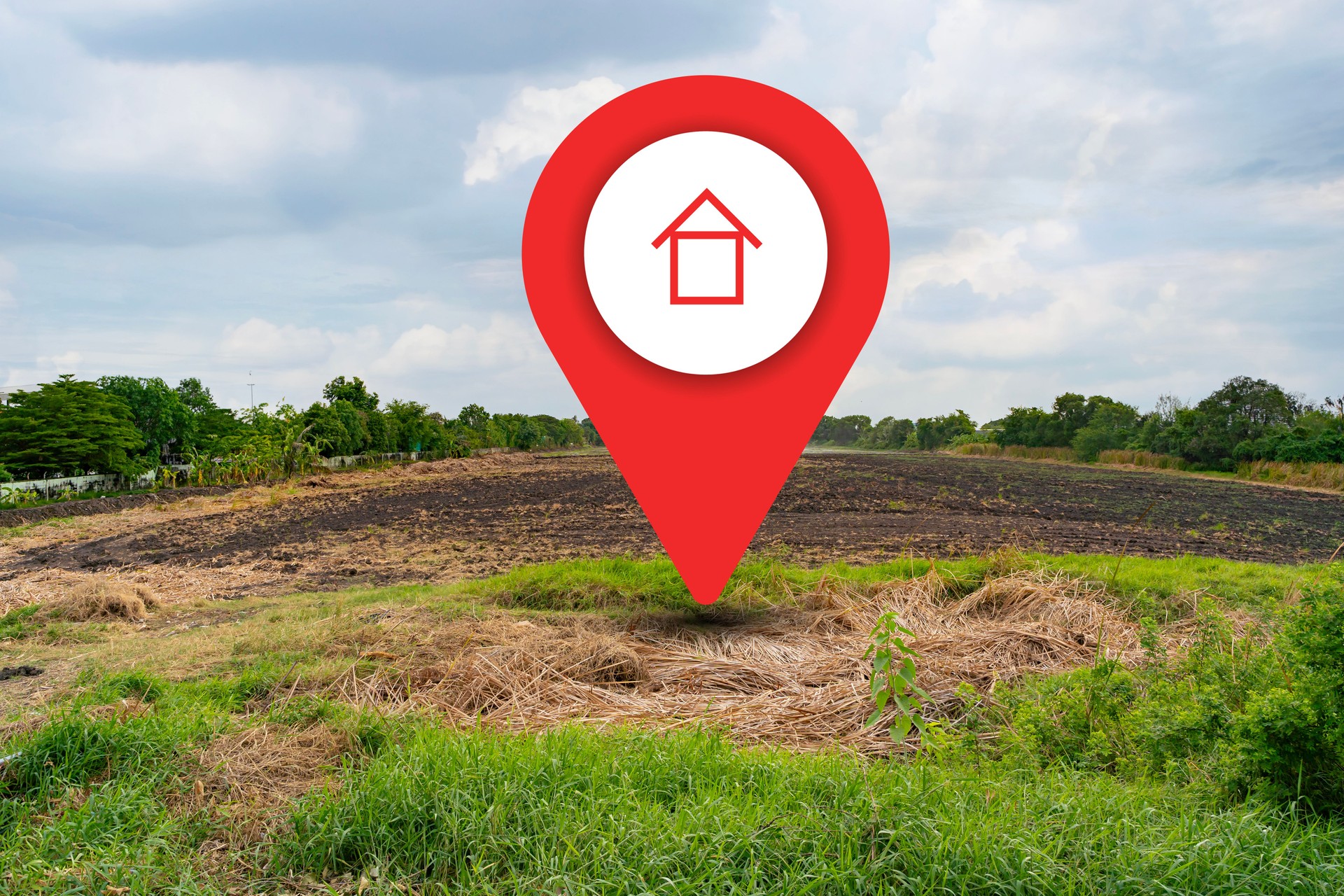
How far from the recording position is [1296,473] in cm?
3334

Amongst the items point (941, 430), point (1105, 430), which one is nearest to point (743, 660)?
point (1105, 430)

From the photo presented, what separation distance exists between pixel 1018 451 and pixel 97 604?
64730mm

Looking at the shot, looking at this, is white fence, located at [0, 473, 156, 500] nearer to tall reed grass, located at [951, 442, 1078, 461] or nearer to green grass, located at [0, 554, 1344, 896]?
green grass, located at [0, 554, 1344, 896]

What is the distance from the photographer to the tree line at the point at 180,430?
2027cm

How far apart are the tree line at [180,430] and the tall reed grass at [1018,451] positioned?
44845 mm

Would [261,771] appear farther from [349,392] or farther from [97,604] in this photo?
[349,392]

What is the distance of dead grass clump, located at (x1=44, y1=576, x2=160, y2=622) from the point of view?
7.91 meters

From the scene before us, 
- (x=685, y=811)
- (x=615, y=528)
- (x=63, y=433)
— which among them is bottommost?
(x=615, y=528)

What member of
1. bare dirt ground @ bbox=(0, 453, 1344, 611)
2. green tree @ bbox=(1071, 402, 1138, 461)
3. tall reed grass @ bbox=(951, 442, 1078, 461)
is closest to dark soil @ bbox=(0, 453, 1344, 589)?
bare dirt ground @ bbox=(0, 453, 1344, 611)

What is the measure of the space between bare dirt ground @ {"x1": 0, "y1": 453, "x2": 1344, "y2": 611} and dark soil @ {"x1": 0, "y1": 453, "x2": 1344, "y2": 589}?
0.24 ft

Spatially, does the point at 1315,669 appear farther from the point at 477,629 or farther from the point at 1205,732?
the point at 477,629

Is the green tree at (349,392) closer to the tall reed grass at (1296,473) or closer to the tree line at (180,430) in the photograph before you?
the tree line at (180,430)

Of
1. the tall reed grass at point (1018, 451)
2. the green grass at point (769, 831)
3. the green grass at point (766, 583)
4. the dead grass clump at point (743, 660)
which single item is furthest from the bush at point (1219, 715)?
the tall reed grass at point (1018, 451)

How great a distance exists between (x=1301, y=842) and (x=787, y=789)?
181 cm
